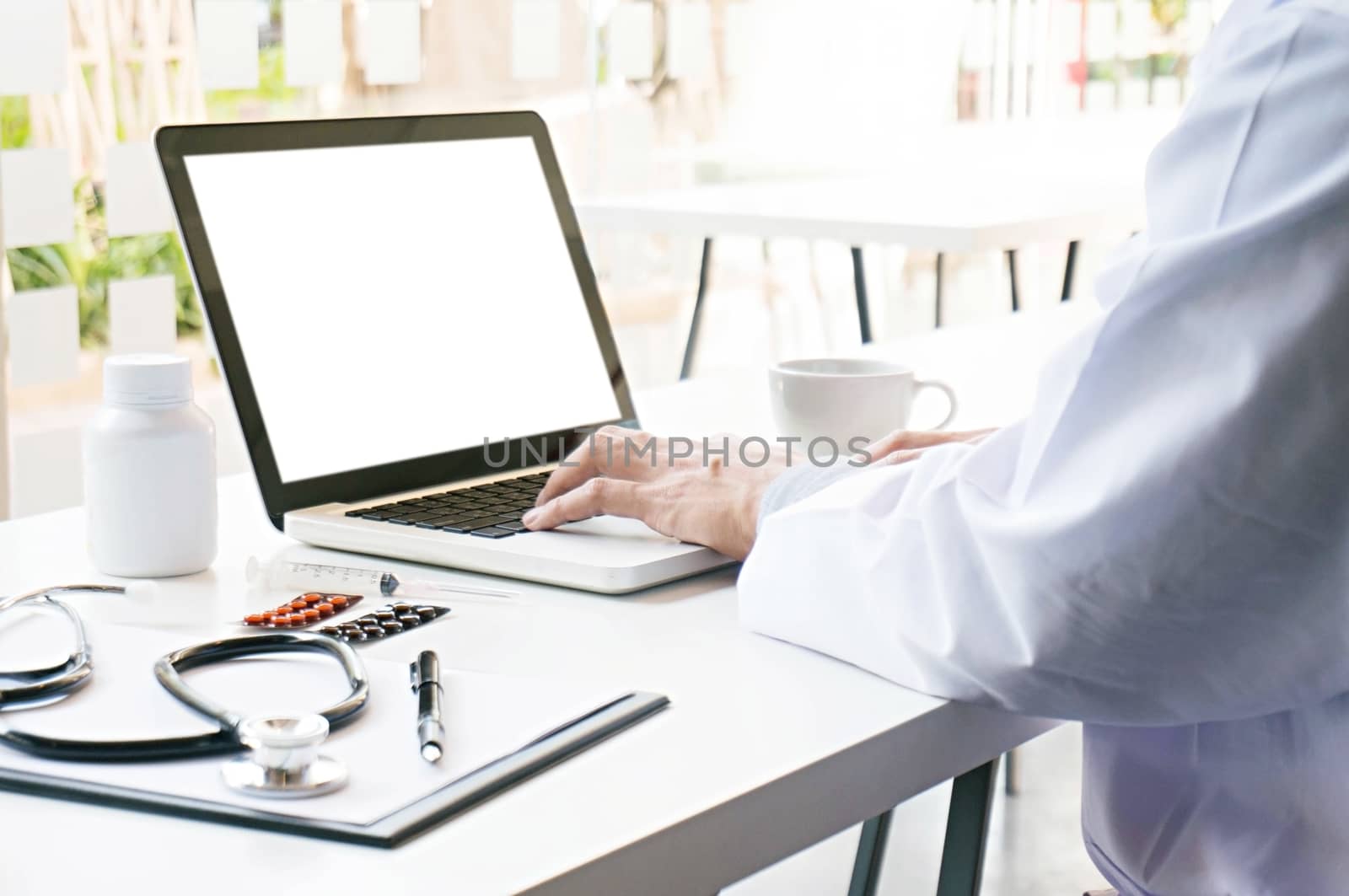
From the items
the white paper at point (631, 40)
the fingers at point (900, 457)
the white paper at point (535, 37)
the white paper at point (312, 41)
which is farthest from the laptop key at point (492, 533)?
the white paper at point (631, 40)

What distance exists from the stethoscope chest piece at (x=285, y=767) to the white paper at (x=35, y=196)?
2.06 metres

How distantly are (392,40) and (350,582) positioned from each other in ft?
8.60

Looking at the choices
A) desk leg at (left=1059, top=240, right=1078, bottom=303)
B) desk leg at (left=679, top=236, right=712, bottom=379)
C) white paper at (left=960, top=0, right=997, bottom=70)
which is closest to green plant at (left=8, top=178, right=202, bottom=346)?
desk leg at (left=679, top=236, right=712, bottom=379)

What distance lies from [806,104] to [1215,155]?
427 centimetres

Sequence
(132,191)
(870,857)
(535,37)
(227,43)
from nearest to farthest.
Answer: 1. (870,857)
2. (132,191)
3. (227,43)
4. (535,37)

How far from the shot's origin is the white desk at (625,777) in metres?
0.52

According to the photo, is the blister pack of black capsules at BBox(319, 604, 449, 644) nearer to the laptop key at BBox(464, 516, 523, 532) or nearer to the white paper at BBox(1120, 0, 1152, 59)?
the laptop key at BBox(464, 516, 523, 532)

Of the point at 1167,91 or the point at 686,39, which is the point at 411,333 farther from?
the point at 1167,91

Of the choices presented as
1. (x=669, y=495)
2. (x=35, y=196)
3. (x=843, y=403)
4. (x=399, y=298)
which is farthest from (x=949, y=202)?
(x=669, y=495)

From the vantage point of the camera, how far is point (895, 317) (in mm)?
6238

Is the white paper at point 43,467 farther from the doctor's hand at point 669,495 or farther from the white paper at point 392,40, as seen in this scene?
the doctor's hand at point 669,495

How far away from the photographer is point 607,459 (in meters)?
1.00

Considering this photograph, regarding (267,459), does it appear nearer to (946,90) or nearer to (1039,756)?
(1039,756)

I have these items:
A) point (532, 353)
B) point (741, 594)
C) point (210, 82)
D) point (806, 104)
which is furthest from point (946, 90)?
point (741, 594)
